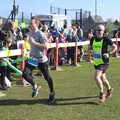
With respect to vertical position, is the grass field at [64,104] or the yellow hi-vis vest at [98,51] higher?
the yellow hi-vis vest at [98,51]

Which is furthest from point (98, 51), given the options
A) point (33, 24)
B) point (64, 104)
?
point (33, 24)

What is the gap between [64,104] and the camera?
10.3m

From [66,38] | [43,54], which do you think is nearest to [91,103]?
[43,54]

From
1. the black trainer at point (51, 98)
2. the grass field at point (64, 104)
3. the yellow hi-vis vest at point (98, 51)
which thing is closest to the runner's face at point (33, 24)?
the yellow hi-vis vest at point (98, 51)

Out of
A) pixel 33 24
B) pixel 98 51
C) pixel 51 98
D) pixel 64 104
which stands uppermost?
pixel 33 24

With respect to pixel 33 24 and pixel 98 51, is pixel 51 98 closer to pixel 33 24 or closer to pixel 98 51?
pixel 98 51

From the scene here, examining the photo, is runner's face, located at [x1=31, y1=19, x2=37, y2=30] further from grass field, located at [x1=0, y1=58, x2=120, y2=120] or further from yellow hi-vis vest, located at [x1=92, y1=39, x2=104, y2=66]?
grass field, located at [x1=0, y1=58, x2=120, y2=120]

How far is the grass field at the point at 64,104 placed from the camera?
908cm

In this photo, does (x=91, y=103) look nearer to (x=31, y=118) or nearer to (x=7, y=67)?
(x=31, y=118)

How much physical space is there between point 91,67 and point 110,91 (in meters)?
8.05

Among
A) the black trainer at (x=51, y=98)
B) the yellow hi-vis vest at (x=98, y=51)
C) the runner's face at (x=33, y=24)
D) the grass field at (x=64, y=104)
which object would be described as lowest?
the grass field at (x=64, y=104)

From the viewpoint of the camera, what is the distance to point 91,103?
411 inches

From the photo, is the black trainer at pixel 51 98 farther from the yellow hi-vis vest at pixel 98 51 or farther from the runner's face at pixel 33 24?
the runner's face at pixel 33 24

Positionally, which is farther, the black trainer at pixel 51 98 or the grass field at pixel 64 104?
the black trainer at pixel 51 98
